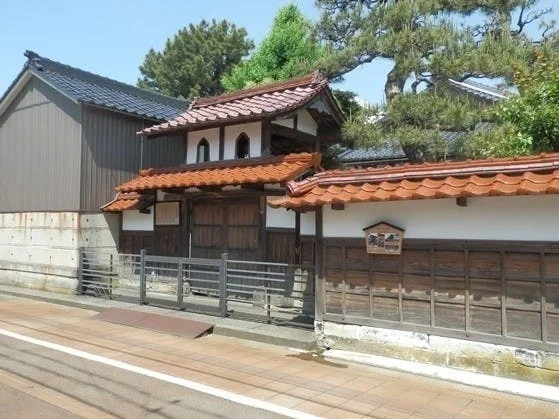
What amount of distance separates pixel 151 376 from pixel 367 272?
12.0 ft

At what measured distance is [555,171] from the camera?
5789 mm

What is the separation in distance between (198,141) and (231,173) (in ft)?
8.17

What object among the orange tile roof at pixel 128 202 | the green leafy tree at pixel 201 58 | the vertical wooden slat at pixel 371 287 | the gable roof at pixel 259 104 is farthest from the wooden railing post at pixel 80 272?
the green leafy tree at pixel 201 58

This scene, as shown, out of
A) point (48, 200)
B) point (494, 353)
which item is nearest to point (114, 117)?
point (48, 200)

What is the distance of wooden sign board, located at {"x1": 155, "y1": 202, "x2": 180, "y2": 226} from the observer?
1314 cm

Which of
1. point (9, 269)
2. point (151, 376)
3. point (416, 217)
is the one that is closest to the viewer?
point (151, 376)

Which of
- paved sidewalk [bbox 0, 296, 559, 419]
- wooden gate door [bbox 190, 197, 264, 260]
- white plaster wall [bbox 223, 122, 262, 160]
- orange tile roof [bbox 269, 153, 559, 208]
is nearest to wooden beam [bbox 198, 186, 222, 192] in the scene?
wooden gate door [bbox 190, 197, 264, 260]

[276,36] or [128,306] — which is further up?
[276,36]

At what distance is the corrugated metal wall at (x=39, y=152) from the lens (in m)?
14.0

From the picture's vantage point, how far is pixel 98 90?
622 inches

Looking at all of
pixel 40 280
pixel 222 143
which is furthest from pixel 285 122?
pixel 40 280

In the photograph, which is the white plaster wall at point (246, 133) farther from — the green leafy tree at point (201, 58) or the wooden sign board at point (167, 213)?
the green leafy tree at point (201, 58)

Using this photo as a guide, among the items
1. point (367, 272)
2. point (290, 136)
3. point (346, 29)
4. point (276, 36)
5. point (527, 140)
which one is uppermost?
point (276, 36)

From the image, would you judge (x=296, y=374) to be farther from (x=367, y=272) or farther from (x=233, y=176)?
(x=233, y=176)
